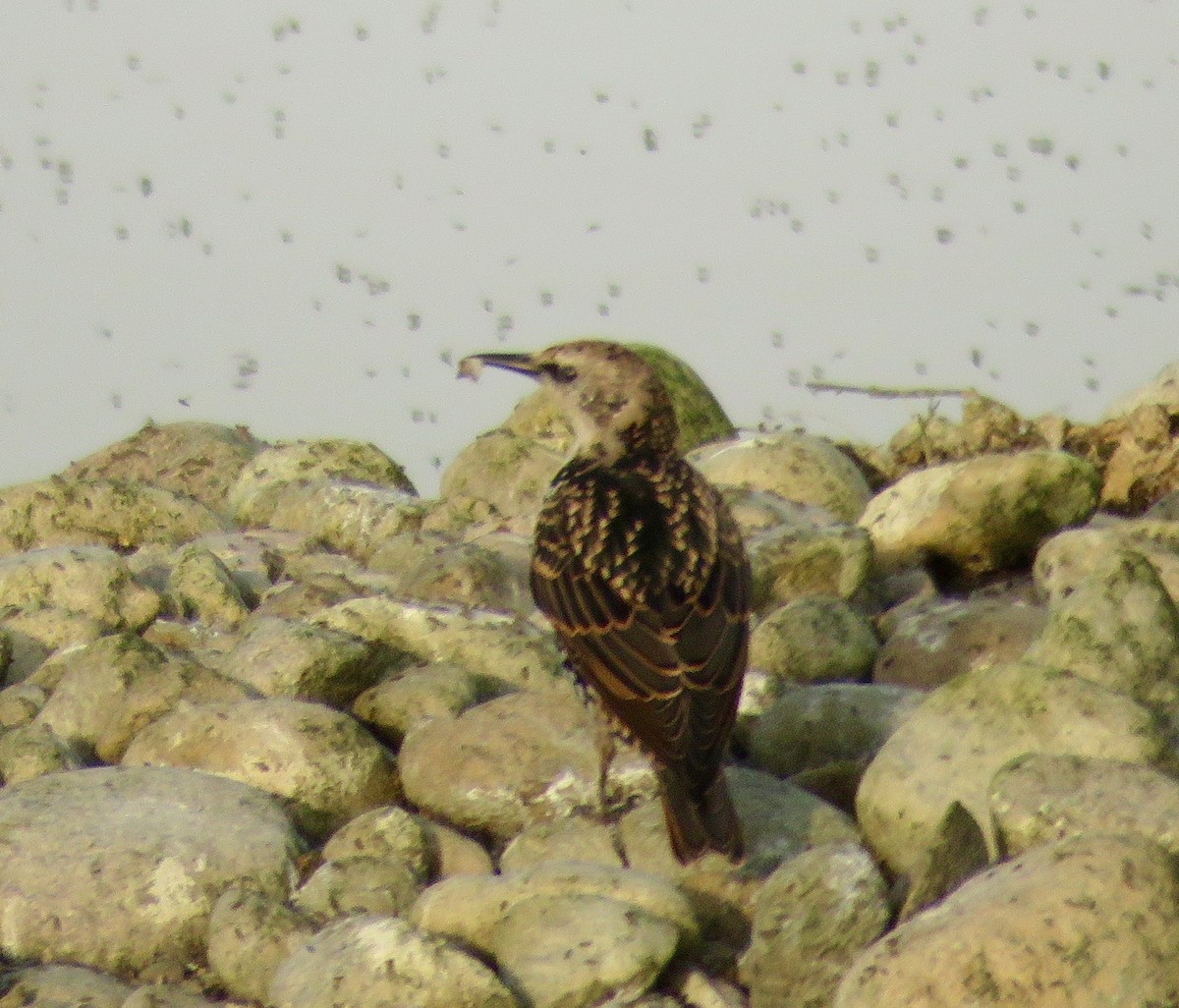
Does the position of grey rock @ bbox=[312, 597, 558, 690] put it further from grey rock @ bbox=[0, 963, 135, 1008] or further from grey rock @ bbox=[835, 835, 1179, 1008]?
grey rock @ bbox=[835, 835, 1179, 1008]

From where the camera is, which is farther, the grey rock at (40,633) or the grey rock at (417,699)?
the grey rock at (40,633)

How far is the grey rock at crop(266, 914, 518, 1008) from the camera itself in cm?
495

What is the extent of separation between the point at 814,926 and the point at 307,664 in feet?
8.93

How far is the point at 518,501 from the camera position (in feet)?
35.6

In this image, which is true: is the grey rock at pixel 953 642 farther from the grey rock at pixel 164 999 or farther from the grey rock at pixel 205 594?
the grey rock at pixel 164 999

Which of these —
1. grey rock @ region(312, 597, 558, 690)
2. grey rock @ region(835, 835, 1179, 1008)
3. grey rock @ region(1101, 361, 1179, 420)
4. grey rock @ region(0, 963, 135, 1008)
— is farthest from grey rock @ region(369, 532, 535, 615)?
grey rock @ region(1101, 361, 1179, 420)

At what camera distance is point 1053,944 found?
440cm

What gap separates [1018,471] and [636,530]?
10.4 feet

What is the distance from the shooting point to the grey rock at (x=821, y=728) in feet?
22.4

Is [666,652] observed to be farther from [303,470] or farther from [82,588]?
[303,470]

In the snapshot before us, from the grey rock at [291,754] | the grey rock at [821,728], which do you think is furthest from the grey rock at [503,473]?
the grey rock at [291,754]

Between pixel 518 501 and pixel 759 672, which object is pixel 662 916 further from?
pixel 518 501

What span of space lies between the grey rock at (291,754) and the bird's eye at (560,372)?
5.30ft

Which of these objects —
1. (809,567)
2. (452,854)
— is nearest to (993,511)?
(809,567)
